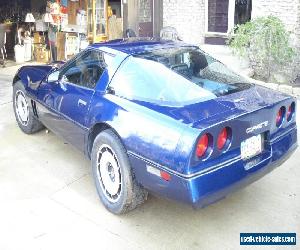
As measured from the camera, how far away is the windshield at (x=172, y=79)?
3.50 m

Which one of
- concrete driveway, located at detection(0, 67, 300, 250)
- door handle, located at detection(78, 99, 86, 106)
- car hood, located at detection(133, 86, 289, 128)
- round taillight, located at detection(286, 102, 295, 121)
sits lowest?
concrete driveway, located at detection(0, 67, 300, 250)

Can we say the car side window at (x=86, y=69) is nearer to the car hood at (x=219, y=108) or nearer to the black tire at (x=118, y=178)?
the black tire at (x=118, y=178)

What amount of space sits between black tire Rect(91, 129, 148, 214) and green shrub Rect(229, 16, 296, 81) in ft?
16.4

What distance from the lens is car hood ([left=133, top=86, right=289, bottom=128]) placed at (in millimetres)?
3096

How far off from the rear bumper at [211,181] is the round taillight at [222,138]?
14cm

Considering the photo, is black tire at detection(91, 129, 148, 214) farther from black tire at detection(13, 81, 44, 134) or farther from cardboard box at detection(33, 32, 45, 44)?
cardboard box at detection(33, 32, 45, 44)

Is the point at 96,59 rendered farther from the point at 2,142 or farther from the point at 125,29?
the point at 125,29

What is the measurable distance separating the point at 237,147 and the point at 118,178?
3.49 feet

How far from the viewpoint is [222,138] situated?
10.2 feet

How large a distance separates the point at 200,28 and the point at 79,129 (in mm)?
7571

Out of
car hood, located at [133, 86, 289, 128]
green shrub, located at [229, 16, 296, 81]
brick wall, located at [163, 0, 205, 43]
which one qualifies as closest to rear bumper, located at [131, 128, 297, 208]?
car hood, located at [133, 86, 289, 128]

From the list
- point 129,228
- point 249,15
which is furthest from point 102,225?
point 249,15

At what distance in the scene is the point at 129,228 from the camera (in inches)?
138

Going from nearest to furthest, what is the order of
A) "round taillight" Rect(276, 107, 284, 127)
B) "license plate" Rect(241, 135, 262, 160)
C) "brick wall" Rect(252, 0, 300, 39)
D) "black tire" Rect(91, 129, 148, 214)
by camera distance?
1. "license plate" Rect(241, 135, 262, 160)
2. "black tire" Rect(91, 129, 148, 214)
3. "round taillight" Rect(276, 107, 284, 127)
4. "brick wall" Rect(252, 0, 300, 39)
